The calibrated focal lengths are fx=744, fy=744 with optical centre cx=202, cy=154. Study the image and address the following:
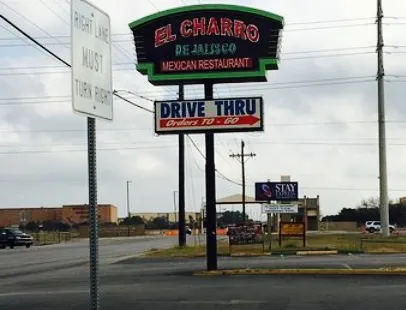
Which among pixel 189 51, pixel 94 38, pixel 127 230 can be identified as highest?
pixel 189 51

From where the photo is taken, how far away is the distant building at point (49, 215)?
5212 inches

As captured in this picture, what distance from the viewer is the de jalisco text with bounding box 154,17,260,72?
894 inches

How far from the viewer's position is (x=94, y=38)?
441cm

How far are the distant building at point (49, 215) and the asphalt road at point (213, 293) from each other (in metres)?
111

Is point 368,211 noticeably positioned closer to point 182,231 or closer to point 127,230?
point 127,230

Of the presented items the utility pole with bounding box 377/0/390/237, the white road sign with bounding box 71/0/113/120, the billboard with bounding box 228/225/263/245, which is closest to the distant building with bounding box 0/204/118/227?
the utility pole with bounding box 377/0/390/237

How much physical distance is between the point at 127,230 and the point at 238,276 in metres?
87.2

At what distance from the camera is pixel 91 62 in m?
4.36

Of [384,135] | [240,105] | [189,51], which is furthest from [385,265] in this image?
[384,135]

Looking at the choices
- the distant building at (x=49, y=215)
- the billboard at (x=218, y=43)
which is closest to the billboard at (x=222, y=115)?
the billboard at (x=218, y=43)

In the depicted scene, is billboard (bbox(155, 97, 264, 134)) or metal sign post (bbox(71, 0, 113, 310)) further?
billboard (bbox(155, 97, 264, 134))

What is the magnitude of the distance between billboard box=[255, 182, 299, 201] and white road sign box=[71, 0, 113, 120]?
3754 centimetres

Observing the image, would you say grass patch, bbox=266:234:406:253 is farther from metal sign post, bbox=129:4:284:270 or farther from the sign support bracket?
the sign support bracket

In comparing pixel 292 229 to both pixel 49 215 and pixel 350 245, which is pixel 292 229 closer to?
pixel 350 245
